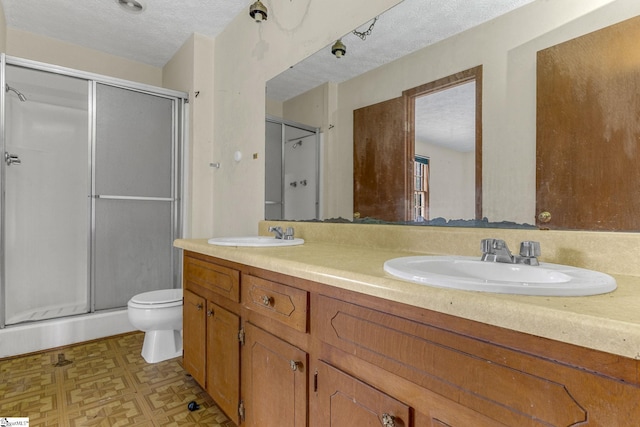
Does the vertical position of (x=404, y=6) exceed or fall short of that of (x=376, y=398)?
it exceeds it

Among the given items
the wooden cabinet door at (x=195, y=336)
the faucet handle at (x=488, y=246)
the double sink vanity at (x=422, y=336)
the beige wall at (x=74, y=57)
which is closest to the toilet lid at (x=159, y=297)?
the wooden cabinet door at (x=195, y=336)

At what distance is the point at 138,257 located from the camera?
2.62m

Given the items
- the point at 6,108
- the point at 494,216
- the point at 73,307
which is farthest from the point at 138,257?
the point at 494,216

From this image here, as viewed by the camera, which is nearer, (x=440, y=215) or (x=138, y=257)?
(x=440, y=215)

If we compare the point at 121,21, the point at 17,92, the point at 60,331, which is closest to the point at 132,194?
the point at 17,92

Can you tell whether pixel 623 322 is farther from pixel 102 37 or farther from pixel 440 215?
pixel 102 37

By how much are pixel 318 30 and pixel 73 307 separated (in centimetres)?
256

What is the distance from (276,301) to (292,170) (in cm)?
99

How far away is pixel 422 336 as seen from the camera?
623mm

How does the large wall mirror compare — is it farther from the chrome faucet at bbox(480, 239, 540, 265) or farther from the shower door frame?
the shower door frame

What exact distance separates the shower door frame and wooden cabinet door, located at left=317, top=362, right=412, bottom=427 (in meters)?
2.29

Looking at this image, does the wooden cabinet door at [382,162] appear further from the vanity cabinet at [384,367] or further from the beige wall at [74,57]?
the beige wall at [74,57]

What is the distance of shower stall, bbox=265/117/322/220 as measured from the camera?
5.66 ft

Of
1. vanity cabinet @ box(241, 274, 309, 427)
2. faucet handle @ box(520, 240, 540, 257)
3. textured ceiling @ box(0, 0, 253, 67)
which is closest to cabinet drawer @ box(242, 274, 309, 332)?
vanity cabinet @ box(241, 274, 309, 427)
